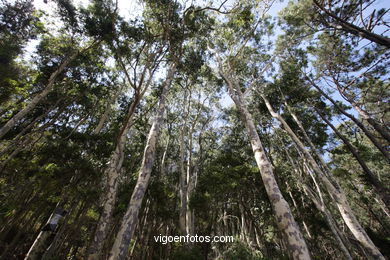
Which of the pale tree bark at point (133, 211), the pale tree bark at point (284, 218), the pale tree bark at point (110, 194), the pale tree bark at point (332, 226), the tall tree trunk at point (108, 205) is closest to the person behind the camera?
the pale tree bark at point (133, 211)

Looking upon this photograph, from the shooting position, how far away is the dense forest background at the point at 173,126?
5855 millimetres

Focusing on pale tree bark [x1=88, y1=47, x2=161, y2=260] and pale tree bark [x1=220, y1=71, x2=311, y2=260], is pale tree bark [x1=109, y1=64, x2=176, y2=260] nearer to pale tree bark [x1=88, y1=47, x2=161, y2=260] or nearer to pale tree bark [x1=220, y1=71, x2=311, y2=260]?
pale tree bark [x1=88, y1=47, x2=161, y2=260]

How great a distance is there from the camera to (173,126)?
535 inches

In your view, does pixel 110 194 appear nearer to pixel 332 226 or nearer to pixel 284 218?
pixel 284 218

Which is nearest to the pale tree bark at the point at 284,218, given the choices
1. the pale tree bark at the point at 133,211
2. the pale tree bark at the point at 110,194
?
the pale tree bark at the point at 133,211

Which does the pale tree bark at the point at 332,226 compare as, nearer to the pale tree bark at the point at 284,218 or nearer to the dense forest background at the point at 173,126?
the dense forest background at the point at 173,126

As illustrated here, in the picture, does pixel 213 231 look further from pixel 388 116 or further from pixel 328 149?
pixel 388 116

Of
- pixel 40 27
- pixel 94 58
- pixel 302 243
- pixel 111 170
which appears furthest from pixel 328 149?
pixel 40 27

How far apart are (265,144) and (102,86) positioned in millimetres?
11525

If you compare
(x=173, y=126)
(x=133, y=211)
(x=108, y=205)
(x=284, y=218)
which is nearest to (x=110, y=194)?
(x=108, y=205)

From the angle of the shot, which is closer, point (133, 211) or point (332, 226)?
point (133, 211)

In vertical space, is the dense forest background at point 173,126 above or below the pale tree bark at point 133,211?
above

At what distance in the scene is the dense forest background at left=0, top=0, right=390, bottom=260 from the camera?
5.86 meters

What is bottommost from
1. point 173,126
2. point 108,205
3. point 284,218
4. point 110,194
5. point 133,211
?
point 284,218
